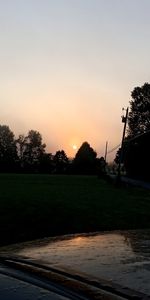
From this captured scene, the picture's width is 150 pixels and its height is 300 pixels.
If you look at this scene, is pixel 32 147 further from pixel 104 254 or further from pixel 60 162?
pixel 104 254

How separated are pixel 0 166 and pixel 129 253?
99.1m

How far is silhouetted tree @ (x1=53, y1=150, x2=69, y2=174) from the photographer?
10056 cm

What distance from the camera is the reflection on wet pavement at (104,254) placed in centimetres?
277

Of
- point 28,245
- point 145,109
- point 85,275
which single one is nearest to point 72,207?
point 28,245

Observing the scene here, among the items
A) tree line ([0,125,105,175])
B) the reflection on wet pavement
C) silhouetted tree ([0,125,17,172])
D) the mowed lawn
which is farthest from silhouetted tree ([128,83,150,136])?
the reflection on wet pavement

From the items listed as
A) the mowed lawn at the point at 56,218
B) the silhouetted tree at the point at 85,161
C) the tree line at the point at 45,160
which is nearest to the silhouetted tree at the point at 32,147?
the tree line at the point at 45,160

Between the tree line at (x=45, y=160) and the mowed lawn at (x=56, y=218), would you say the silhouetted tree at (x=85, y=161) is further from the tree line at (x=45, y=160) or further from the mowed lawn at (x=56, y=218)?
the mowed lawn at (x=56, y=218)

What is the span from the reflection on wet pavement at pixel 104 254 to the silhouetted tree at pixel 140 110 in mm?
94097

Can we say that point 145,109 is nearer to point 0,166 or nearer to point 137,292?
point 0,166

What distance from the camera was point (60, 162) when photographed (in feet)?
350

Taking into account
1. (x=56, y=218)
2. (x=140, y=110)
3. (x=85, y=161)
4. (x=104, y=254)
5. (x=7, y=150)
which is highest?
(x=140, y=110)

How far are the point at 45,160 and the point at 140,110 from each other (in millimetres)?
18228

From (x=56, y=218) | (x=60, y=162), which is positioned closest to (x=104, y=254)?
(x=56, y=218)

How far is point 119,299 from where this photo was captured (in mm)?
Result: 2191
